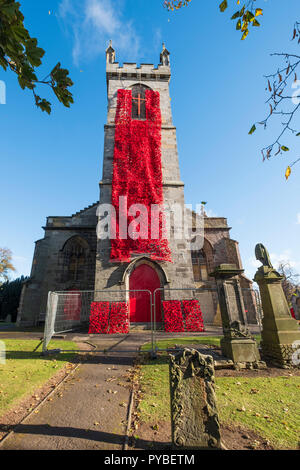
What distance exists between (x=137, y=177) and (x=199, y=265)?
786 cm

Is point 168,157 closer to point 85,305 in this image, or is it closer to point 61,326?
point 85,305

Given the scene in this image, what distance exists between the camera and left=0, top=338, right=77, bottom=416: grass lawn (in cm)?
361

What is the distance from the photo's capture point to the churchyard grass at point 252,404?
2611mm

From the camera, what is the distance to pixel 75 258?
14.9 meters

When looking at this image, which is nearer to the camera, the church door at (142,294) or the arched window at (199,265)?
the church door at (142,294)

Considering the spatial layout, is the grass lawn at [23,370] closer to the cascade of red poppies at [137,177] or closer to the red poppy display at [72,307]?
the red poppy display at [72,307]

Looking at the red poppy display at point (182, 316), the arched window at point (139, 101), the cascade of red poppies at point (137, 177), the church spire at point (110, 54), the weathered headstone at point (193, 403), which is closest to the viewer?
the weathered headstone at point (193, 403)

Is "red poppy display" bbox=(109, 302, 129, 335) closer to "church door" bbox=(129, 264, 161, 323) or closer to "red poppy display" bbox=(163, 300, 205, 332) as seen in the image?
"church door" bbox=(129, 264, 161, 323)

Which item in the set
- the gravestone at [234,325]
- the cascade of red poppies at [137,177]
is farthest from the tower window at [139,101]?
the gravestone at [234,325]

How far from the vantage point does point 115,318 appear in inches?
400

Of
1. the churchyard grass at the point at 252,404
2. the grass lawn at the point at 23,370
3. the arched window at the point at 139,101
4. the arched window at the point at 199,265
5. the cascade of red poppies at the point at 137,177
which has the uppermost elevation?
the arched window at the point at 139,101

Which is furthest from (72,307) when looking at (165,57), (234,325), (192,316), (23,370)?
(165,57)

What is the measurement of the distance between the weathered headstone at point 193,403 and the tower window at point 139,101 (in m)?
17.2
